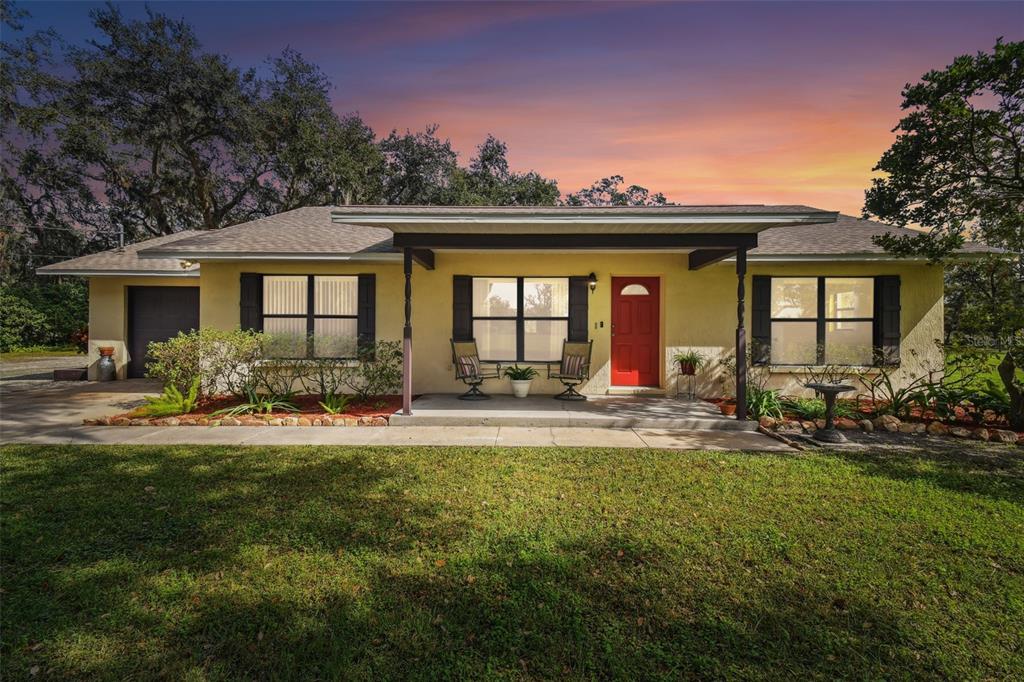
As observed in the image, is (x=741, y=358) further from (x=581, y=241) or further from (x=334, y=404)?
(x=334, y=404)

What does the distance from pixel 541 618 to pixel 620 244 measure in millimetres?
5612

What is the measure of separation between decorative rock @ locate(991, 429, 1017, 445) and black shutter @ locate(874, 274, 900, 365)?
2.42 m

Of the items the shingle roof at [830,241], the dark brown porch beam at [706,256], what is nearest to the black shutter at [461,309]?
the dark brown porch beam at [706,256]

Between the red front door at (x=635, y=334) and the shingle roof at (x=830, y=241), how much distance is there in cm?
196

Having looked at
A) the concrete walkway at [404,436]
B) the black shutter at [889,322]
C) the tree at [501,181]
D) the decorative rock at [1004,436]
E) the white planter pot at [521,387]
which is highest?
the tree at [501,181]

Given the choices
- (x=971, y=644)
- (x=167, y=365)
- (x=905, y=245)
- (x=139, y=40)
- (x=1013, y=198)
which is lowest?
(x=971, y=644)

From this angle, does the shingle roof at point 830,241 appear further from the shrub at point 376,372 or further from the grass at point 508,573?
the shrub at point 376,372

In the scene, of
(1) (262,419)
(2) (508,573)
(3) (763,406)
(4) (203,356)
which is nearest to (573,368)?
(3) (763,406)

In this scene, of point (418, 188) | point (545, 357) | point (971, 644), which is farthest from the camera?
point (418, 188)

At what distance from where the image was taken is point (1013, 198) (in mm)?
6500

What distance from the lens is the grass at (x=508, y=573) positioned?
85.1 inches

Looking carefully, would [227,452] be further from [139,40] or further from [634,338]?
[139,40]

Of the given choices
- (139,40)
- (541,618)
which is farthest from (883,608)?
(139,40)

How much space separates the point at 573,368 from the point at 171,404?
20.7ft
